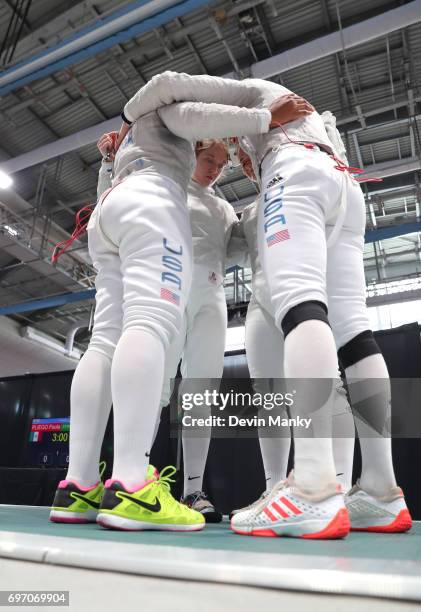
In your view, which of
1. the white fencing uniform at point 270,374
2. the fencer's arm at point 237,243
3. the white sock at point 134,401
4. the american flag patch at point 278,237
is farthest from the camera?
the fencer's arm at point 237,243

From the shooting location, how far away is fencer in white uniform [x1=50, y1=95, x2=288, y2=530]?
0.90m

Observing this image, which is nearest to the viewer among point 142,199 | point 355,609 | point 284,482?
point 355,609

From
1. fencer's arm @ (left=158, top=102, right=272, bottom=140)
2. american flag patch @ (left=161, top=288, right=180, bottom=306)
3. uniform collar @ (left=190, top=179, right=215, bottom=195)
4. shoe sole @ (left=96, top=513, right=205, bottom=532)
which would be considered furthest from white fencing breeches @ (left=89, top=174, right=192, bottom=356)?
uniform collar @ (left=190, top=179, right=215, bottom=195)

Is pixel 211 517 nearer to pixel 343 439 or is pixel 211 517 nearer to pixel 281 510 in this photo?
pixel 343 439

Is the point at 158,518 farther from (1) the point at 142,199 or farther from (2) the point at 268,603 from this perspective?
(1) the point at 142,199

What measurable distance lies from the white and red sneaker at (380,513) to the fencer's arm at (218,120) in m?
0.97

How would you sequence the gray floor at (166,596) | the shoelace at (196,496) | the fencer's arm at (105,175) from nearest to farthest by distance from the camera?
the gray floor at (166,596)
the shoelace at (196,496)
the fencer's arm at (105,175)

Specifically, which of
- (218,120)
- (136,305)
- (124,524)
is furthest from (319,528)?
(218,120)

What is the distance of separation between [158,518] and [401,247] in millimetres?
7540

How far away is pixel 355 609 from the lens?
0.34 metres

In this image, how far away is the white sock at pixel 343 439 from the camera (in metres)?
1.19

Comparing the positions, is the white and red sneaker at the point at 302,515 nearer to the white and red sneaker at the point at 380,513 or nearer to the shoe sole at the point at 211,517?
the white and red sneaker at the point at 380,513

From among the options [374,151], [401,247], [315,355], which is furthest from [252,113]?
[401,247]

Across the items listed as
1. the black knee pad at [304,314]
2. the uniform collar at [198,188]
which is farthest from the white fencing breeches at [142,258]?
the uniform collar at [198,188]
